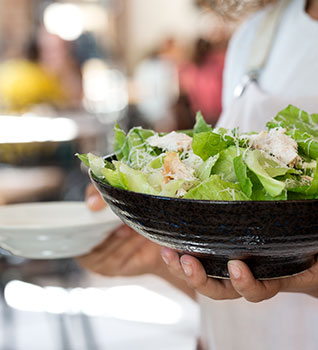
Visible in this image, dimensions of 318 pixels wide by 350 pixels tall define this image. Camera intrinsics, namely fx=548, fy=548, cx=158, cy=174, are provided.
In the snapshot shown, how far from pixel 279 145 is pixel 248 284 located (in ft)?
0.60

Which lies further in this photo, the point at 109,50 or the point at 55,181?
the point at 109,50

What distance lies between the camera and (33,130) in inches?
119

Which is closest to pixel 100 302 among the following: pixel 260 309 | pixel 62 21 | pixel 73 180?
pixel 73 180

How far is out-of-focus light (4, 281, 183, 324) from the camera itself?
109 inches

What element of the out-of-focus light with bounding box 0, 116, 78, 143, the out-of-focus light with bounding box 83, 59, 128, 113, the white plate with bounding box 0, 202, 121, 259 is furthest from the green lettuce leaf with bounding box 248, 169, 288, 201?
the out-of-focus light with bounding box 83, 59, 128, 113

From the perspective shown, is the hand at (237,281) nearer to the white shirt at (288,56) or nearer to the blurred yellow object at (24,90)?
the white shirt at (288,56)

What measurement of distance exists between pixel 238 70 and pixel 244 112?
17cm

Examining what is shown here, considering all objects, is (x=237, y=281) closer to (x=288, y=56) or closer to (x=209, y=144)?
(x=209, y=144)

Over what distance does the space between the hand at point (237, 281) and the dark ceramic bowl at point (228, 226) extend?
0.05 ft

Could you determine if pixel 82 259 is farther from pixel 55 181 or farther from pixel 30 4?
pixel 30 4

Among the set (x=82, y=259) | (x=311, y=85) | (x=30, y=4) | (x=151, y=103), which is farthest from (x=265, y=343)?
(x=30, y=4)

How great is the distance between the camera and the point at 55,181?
315cm

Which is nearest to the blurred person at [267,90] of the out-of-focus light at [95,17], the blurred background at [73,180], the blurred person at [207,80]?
the blurred background at [73,180]

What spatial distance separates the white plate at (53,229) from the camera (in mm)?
962
